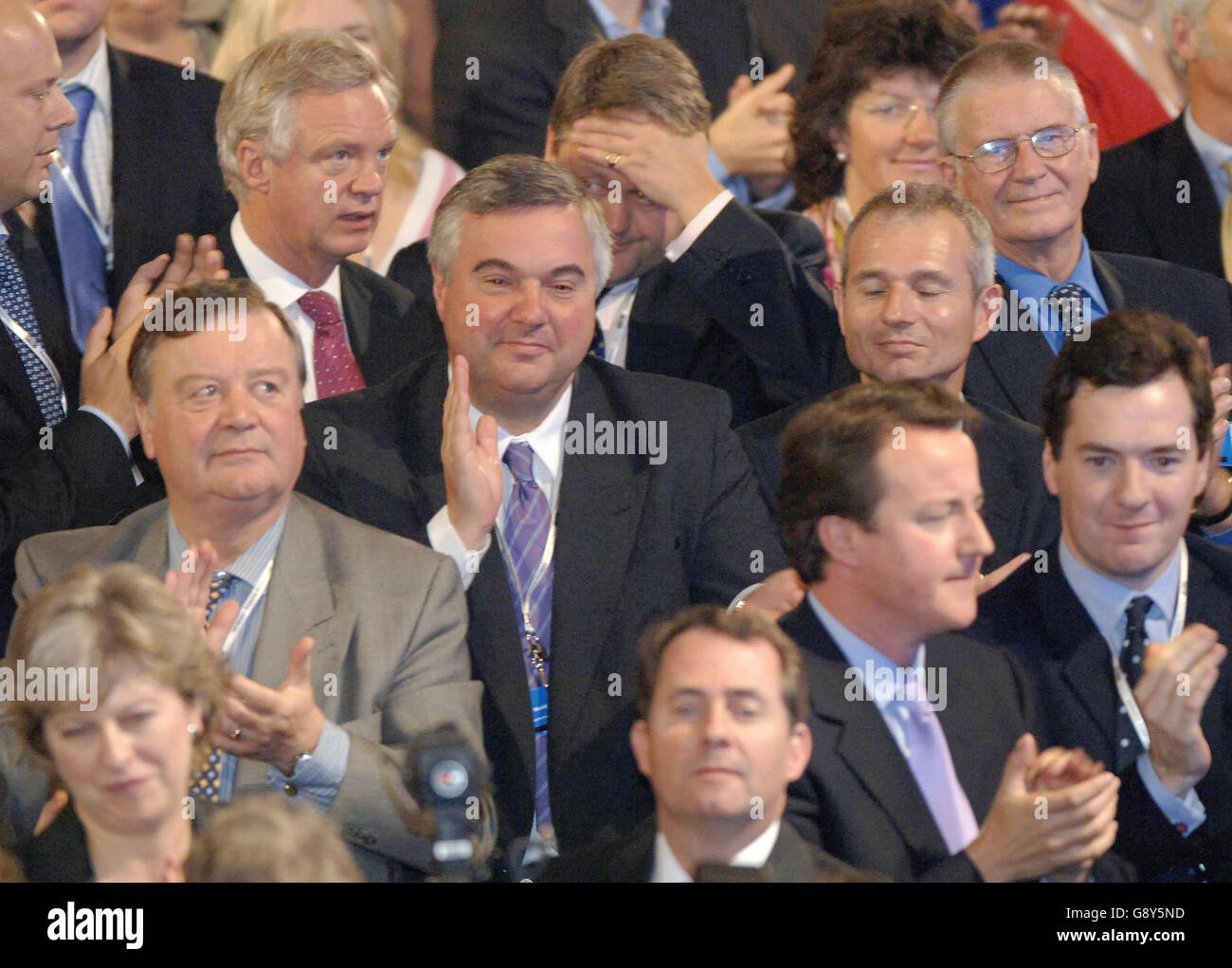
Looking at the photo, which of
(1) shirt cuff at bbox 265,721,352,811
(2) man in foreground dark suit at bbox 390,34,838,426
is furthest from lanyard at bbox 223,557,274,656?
(2) man in foreground dark suit at bbox 390,34,838,426

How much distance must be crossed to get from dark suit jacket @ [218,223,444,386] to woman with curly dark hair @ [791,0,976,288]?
1.06 m

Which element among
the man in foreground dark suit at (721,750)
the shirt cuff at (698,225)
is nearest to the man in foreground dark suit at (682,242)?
the shirt cuff at (698,225)

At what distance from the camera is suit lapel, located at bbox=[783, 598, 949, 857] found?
3053 millimetres

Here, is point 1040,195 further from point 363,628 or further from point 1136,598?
point 363,628

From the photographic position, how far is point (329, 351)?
4.26m

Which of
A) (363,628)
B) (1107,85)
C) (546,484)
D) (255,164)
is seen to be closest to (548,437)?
(546,484)

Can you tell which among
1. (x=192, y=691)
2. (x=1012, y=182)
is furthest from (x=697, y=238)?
(x=192, y=691)

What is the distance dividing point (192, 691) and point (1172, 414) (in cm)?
173

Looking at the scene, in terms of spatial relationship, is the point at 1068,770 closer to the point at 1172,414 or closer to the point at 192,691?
the point at 1172,414

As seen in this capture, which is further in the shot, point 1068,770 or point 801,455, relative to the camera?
point 801,455

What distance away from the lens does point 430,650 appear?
11.2 feet

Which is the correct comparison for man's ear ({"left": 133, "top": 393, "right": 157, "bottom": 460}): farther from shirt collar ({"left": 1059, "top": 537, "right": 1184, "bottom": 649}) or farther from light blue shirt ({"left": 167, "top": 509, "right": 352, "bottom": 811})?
Answer: shirt collar ({"left": 1059, "top": 537, "right": 1184, "bottom": 649})

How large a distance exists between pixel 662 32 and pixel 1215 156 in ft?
4.94
